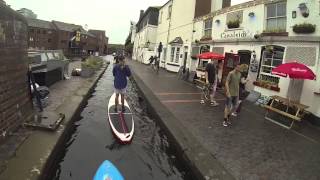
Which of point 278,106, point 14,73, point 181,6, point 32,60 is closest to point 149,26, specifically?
point 181,6

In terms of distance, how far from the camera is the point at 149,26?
47531mm

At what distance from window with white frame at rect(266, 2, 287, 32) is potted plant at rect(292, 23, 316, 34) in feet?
3.46

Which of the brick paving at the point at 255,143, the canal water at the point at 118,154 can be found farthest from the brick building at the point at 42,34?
the brick paving at the point at 255,143

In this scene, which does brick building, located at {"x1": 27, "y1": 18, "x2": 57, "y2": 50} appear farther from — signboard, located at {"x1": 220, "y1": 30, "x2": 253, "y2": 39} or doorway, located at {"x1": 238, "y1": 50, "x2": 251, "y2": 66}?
doorway, located at {"x1": 238, "y1": 50, "x2": 251, "y2": 66}

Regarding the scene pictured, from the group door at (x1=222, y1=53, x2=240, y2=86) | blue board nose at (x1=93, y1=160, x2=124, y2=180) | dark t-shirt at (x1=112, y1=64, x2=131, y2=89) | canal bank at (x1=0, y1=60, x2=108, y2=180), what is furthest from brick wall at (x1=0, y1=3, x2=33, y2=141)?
door at (x1=222, y1=53, x2=240, y2=86)

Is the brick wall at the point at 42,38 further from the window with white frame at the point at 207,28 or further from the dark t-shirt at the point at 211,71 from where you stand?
the dark t-shirt at the point at 211,71

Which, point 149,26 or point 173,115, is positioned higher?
point 149,26

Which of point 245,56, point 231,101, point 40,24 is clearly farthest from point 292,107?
point 40,24

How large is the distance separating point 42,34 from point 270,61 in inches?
2860

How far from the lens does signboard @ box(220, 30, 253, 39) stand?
54.6ft

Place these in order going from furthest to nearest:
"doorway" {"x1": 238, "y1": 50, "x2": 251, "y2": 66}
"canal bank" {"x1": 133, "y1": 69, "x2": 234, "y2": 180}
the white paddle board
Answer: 1. "doorway" {"x1": 238, "y1": 50, "x2": 251, "y2": 66}
2. the white paddle board
3. "canal bank" {"x1": 133, "y1": 69, "x2": 234, "y2": 180}

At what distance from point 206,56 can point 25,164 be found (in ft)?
44.8

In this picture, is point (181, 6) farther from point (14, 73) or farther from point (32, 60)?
point (14, 73)

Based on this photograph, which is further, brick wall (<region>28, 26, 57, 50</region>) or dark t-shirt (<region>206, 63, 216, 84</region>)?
brick wall (<region>28, 26, 57, 50</region>)
